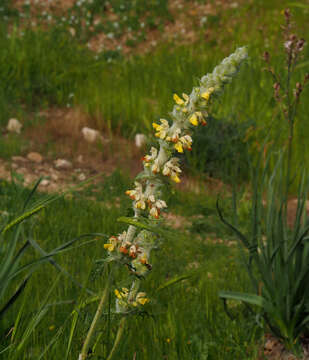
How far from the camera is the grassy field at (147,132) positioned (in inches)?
72.0

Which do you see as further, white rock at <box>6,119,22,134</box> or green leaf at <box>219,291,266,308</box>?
white rock at <box>6,119,22,134</box>

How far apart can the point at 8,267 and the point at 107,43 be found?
725 cm

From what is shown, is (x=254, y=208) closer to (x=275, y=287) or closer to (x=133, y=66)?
(x=275, y=287)

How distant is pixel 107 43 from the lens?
8445mm

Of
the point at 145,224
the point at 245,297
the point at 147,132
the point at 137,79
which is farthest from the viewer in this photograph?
the point at 137,79

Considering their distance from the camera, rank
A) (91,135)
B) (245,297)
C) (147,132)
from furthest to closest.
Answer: (91,135) → (147,132) → (245,297)

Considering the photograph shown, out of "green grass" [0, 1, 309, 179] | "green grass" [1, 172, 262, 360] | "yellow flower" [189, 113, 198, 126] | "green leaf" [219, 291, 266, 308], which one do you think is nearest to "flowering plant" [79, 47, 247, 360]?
"yellow flower" [189, 113, 198, 126]

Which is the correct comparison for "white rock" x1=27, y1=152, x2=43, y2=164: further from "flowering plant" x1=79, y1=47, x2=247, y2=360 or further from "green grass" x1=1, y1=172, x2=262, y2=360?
"flowering plant" x1=79, y1=47, x2=247, y2=360

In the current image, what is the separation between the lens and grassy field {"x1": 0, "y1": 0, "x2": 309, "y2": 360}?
72.0 inches

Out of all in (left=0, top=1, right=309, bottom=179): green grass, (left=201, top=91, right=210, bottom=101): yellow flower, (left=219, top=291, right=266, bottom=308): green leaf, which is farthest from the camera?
(left=0, top=1, right=309, bottom=179): green grass

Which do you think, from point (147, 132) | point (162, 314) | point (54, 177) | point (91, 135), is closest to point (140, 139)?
point (147, 132)

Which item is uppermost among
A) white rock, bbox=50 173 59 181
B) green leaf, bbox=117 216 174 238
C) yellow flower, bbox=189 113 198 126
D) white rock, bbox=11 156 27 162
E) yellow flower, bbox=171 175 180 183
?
yellow flower, bbox=189 113 198 126

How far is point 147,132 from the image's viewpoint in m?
4.97

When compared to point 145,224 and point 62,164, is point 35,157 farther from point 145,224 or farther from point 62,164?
point 145,224
